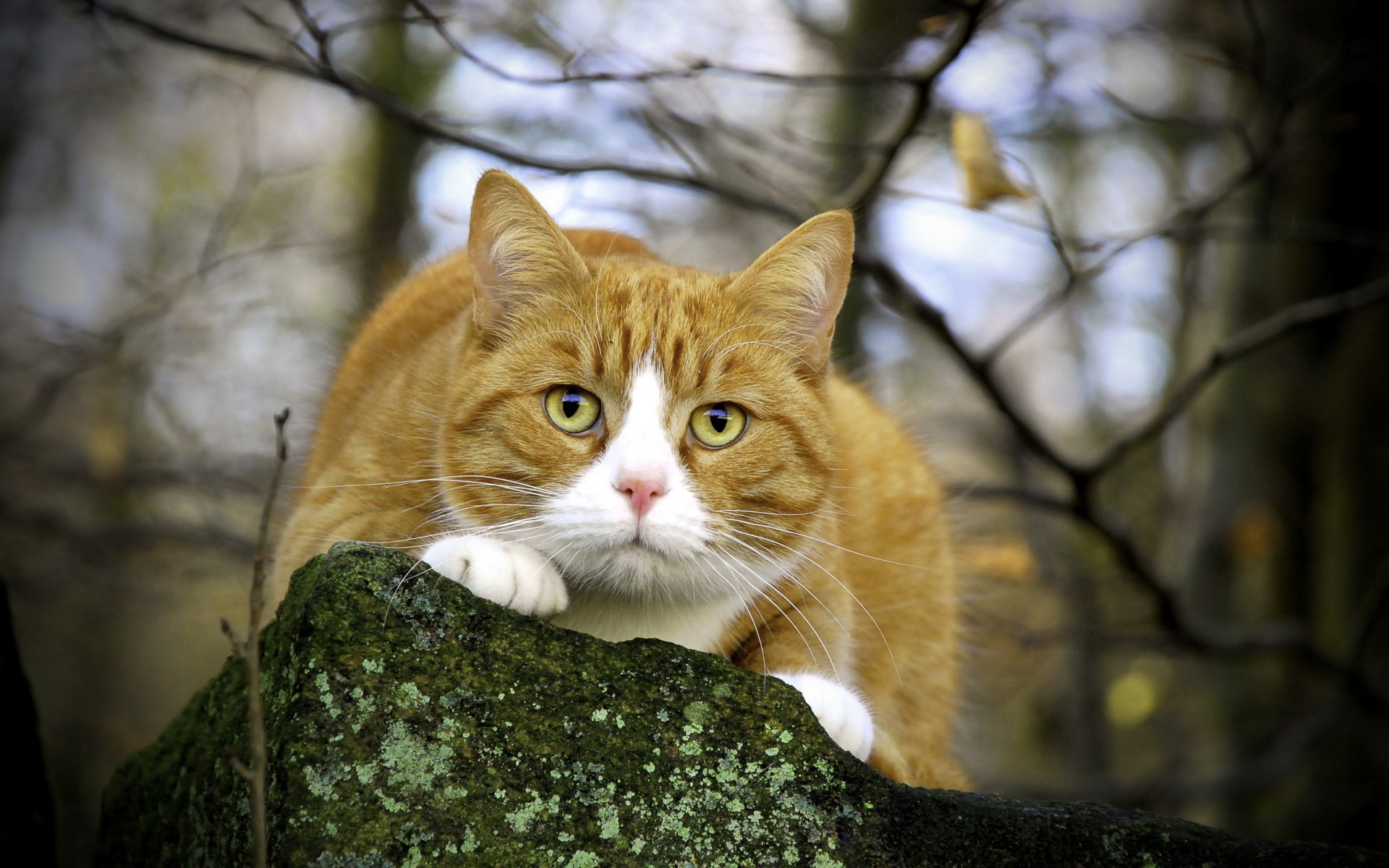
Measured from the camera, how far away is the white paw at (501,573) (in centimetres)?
216

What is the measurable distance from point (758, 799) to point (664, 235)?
4.10m

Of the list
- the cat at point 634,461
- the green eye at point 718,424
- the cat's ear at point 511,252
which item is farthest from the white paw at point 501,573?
the cat's ear at point 511,252

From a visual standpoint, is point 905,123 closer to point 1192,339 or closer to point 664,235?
point 664,235

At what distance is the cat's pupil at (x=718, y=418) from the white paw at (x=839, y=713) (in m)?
0.61

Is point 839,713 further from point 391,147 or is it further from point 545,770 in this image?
point 391,147

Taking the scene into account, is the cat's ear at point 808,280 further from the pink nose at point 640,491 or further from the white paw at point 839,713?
the white paw at point 839,713

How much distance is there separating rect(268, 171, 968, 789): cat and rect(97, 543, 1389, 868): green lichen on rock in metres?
0.24

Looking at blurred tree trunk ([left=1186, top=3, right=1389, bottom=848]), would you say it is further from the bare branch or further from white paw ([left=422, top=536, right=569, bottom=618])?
white paw ([left=422, top=536, right=569, bottom=618])

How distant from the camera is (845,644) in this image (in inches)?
120

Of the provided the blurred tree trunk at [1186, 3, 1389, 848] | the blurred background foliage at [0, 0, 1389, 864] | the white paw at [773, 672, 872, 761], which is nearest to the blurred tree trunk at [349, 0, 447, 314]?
the blurred background foliage at [0, 0, 1389, 864]

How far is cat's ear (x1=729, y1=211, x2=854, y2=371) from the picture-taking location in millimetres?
2807

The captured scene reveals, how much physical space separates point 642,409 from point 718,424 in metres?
0.25

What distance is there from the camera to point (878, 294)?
3.95m

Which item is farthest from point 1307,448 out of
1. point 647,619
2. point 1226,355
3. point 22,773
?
point 22,773
